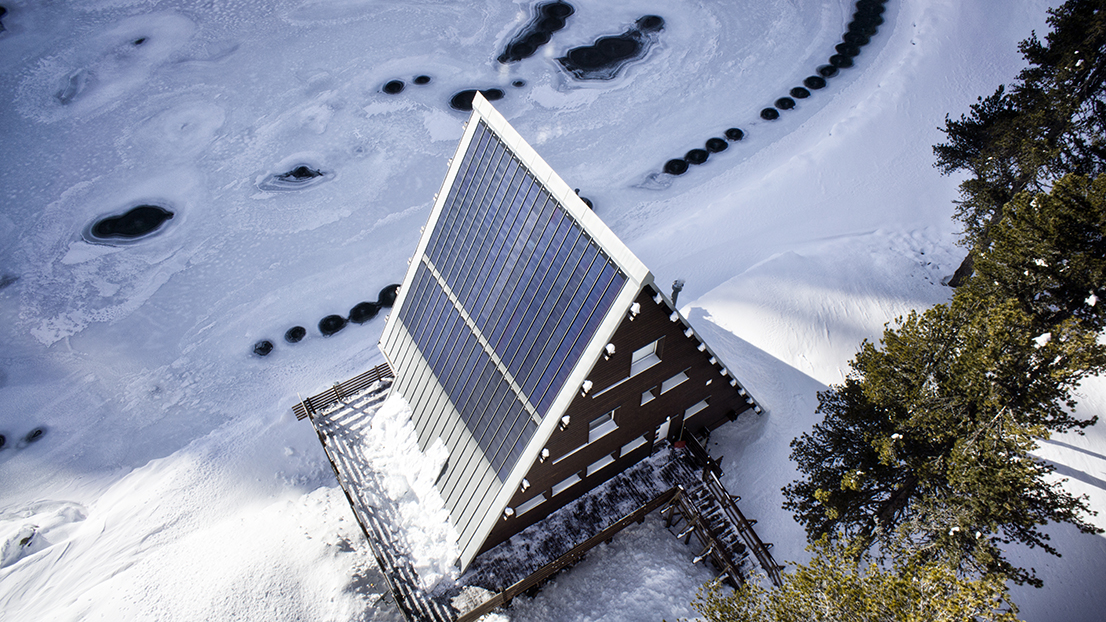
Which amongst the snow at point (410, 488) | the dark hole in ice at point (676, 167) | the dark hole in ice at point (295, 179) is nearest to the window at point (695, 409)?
the snow at point (410, 488)

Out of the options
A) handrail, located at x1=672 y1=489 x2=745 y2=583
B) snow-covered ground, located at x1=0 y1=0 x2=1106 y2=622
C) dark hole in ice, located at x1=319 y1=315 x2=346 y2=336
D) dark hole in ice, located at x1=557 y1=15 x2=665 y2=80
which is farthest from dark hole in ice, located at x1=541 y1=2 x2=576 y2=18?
handrail, located at x1=672 y1=489 x2=745 y2=583

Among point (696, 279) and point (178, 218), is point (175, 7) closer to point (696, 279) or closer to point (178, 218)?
point (178, 218)

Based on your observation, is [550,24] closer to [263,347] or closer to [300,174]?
[300,174]

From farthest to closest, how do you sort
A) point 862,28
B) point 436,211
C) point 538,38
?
1. point 538,38
2. point 862,28
3. point 436,211

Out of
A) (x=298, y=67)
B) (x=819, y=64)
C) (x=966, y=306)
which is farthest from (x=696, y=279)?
(x=298, y=67)

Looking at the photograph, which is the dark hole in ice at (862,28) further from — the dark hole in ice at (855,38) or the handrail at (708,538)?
the handrail at (708,538)

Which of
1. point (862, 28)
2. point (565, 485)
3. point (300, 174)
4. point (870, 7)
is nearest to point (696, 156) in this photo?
point (862, 28)

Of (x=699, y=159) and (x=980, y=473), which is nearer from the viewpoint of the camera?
(x=980, y=473)
